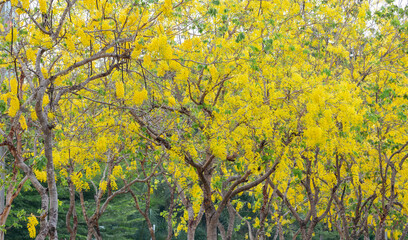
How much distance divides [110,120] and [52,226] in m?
2.28

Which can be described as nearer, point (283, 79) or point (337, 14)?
point (283, 79)

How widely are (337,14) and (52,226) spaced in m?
5.46

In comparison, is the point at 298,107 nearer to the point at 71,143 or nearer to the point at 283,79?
the point at 283,79

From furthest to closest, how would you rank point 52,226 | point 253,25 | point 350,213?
point 350,213 → point 253,25 → point 52,226

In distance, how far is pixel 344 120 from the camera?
6.08 meters

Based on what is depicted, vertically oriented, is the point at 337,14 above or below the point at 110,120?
above

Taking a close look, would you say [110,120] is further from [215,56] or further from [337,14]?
[337,14]

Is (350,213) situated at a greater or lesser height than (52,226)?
greater

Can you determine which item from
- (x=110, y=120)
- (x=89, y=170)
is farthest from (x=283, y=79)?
(x=89, y=170)

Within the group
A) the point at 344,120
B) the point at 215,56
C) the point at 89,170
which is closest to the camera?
the point at 344,120

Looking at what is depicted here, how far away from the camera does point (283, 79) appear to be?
6.41 meters

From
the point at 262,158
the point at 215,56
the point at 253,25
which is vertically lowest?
the point at 262,158

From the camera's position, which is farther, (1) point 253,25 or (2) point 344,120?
(1) point 253,25

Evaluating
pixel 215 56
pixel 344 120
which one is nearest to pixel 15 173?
pixel 215 56
